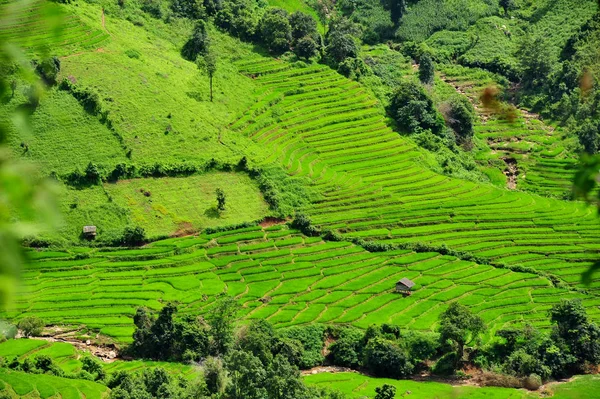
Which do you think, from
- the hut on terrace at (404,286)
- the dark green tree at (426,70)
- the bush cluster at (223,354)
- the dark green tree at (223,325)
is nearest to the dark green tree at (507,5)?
the dark green tree at (426,70)

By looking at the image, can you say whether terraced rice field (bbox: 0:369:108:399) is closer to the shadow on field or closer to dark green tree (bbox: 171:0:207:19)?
the shadow on field

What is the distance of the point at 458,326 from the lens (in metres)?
33.5

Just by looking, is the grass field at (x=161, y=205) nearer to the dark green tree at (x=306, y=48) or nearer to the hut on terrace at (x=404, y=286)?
the hut on terrace at (x=404, y=286)

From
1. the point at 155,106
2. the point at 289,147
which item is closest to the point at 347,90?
the point at 289,147

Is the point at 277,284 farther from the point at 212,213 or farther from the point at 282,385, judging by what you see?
the point at 282,385

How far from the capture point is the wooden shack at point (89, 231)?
38594 millimetres

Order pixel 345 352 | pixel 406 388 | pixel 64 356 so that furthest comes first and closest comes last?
pixel 345 352 → pixel 406 388 → pixel 64 356

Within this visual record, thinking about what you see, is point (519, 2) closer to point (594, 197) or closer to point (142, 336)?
point (142, 336)

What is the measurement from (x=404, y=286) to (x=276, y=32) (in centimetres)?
2618

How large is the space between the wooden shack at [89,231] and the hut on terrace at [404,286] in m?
14.9

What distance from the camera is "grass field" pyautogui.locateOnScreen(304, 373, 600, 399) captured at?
31500 mm

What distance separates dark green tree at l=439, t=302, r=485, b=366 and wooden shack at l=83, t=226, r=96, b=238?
17.0 metres

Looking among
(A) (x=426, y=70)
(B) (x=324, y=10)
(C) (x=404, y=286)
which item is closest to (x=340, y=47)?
(A) (x=426, y=70)

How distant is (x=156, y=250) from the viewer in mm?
38969
